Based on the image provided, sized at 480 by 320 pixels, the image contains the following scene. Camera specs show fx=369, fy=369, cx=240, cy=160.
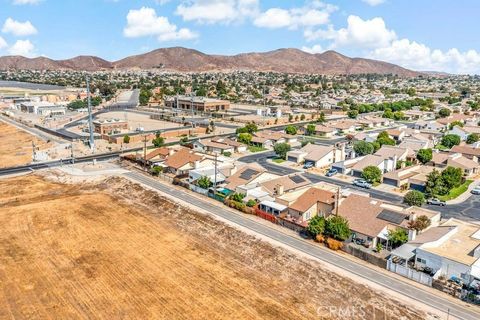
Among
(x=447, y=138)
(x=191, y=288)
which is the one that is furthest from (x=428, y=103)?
(x=191, y=288)

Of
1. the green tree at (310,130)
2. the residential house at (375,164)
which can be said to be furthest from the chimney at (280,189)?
the green tree at (310,130)

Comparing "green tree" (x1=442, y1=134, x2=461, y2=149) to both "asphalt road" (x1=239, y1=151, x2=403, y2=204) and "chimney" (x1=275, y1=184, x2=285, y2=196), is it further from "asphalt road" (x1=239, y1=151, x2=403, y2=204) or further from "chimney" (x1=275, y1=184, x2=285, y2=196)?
"chimney" (x1=275, y1=184, x2=285, y2=196)

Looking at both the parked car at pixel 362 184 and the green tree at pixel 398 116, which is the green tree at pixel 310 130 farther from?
the parked car at pixel 362 184

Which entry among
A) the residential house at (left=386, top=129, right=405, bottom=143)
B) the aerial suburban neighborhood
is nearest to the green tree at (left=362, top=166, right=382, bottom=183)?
the aerial suburban neighborhood

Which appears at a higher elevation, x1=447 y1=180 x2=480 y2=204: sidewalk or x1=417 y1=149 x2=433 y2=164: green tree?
x1=417 y1=149 x2=433 y2=164: green tree

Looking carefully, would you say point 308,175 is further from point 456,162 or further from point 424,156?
point 456,162
